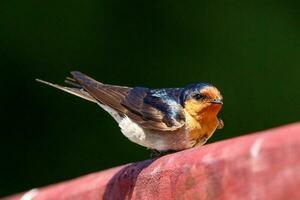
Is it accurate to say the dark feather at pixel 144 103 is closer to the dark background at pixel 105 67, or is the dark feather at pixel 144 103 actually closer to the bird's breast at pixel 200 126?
the bird's breast at pixel 200 126

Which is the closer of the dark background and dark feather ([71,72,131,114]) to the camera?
dark feather ([71,72,131,114])

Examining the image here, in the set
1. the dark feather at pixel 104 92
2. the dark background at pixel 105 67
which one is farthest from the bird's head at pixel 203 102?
the dark background at pixel 105 67

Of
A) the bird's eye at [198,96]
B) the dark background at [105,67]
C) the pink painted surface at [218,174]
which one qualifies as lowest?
the dark background at [105,67]

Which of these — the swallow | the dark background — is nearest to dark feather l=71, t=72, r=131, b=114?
the swallow

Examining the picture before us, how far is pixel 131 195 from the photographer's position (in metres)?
2.02

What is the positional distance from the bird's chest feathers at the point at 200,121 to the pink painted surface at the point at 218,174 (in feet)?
2.12

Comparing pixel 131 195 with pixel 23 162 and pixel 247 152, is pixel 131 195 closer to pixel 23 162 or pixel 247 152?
pixel 247 152

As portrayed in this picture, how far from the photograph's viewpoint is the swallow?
2.80 meters

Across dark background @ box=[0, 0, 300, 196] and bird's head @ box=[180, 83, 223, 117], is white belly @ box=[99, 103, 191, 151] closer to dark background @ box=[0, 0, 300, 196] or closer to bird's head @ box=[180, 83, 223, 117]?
bird's head @ box=[180, 83, 223, 117]

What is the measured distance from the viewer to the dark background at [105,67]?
479 centimetres

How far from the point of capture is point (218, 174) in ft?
5.42

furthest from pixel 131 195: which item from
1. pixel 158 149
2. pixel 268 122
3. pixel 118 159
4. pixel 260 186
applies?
pixel 118 159

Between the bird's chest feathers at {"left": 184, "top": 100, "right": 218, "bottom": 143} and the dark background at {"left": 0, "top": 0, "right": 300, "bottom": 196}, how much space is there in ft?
6.09

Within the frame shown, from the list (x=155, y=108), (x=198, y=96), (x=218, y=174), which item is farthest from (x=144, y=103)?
(x=218, y=174)
